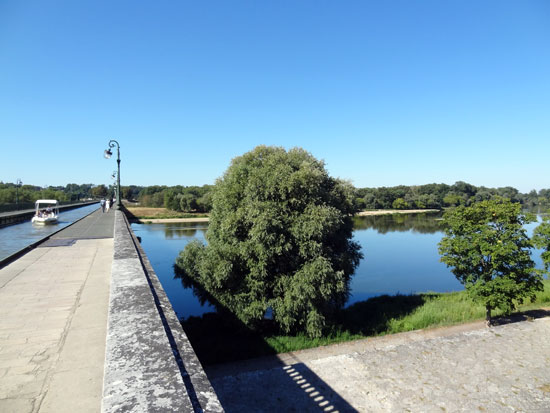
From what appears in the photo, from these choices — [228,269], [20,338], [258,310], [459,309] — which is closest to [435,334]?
[459,309]

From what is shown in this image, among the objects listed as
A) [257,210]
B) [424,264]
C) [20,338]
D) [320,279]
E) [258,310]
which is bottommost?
[424,264]

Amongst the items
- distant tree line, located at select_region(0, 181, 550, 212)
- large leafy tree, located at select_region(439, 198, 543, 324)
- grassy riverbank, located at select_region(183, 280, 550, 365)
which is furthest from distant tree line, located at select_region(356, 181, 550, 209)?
large leafy tree, located at select_region(439, 198, 543, 324)

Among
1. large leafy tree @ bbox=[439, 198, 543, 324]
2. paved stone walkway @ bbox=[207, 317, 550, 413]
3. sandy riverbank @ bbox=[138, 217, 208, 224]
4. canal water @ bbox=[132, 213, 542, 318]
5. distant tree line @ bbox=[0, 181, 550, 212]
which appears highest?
distant tree line @ bbox=[0, 181, 550, 212]

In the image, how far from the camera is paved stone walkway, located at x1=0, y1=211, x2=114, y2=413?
2562 mm

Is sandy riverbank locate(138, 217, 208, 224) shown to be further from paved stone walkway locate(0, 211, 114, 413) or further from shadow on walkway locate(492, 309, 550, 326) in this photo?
shadow on walkway locate(492, 309, 550, 326)

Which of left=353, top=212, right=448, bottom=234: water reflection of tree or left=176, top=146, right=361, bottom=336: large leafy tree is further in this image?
left=353, top=212, right=448, bottom=234: water reflection of tree

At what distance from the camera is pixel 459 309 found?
13.9 metres

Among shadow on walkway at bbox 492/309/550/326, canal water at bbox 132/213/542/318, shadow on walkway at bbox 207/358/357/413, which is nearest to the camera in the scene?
shadow on walkway at bbox 207/358/357/413

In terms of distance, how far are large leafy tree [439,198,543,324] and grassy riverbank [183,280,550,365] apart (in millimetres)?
2281

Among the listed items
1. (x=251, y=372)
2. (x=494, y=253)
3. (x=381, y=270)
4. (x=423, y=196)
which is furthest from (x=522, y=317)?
(x=423, y=196)

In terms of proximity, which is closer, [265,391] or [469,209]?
[265,391]

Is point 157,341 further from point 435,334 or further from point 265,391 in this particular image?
point 435,334

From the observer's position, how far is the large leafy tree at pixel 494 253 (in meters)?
10.9

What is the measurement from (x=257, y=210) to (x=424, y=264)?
21765 mm
